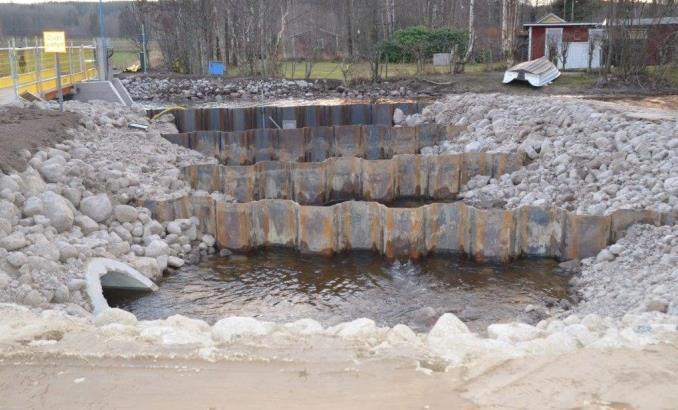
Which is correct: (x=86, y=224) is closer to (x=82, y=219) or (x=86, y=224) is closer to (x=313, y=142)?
(x=82, y=219)

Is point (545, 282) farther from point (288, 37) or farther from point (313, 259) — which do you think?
point (288, 37)

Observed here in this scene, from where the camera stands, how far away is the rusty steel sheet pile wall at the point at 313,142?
14.9 m

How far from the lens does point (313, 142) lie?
15.5 metres

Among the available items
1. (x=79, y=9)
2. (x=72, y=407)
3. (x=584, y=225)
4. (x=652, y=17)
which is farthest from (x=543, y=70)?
(x=79, y=9)

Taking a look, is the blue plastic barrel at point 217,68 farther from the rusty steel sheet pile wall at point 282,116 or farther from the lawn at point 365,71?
the rusty steel sheet pile wall at point 282,116

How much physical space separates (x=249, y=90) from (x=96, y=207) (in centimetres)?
1853

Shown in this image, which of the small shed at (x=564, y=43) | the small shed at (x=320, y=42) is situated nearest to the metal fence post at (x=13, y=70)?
the small shed at (x=564, y=43)

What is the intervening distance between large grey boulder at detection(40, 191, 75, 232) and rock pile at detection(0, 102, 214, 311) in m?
0.01

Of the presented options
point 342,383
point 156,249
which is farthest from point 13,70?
point 342,383

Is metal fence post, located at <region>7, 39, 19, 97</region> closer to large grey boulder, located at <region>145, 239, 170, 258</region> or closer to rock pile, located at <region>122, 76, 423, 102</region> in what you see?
large grey boulder, located at <region>145, 239, 170, 258</region>

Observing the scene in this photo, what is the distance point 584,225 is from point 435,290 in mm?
2371

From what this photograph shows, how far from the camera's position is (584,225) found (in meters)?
9.05

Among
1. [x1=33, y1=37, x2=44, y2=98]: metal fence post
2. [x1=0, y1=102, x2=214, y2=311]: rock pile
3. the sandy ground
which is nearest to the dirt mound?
[x1=0, y1=102, x2=214, y2=311]: rock pile

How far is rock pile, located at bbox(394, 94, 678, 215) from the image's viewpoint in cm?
966
